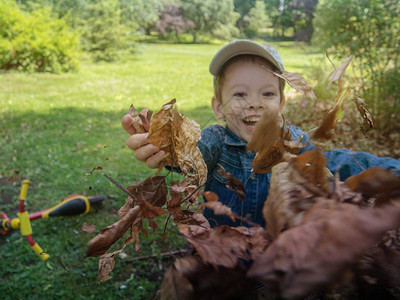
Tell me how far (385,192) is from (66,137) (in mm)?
5761

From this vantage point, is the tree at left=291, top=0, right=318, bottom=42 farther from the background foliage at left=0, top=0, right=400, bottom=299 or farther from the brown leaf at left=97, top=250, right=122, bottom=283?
the brown leaf at left=97, top=250, right=122, bottom=283

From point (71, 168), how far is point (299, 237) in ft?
14.8

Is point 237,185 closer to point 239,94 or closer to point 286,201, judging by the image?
point 286,201

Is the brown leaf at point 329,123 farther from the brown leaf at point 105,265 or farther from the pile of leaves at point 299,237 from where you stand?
the brown leaf at point 105,265

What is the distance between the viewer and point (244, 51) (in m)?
1.74

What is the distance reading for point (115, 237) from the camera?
74 cm

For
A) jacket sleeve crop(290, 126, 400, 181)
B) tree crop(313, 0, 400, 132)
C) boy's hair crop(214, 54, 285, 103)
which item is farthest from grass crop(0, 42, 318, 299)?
tree crop(313, 0, 400, 132)

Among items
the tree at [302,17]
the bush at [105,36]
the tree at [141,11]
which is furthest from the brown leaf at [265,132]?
the tree at [141,11]

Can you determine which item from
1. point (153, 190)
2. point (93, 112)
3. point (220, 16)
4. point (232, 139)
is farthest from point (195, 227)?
point (220, 16)

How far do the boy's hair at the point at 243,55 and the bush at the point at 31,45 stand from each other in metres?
11.3

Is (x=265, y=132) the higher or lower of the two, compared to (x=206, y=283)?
higher

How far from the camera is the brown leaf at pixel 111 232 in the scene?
2.35ft

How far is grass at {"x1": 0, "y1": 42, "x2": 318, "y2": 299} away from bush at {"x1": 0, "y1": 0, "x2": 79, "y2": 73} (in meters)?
1.47

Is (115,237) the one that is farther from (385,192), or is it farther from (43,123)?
(43,123)
